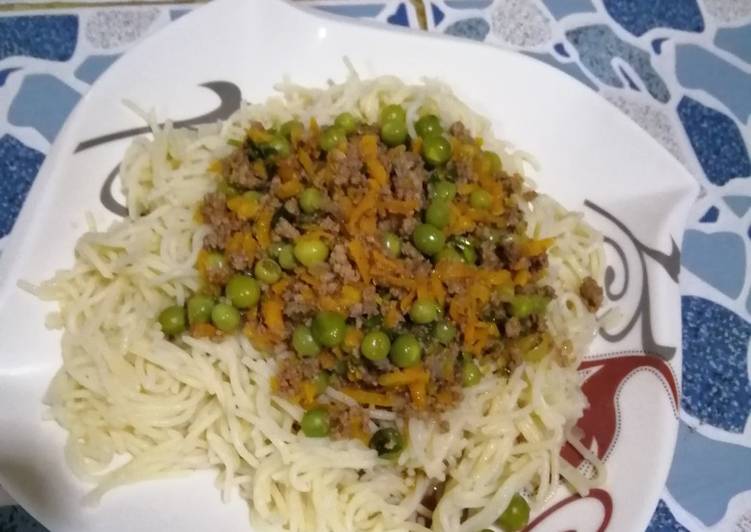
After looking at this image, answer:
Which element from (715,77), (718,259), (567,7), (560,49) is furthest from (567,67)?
(718,259)

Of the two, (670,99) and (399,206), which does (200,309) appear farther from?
(670,99)

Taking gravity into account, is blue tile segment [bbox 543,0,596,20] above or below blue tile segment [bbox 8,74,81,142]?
below

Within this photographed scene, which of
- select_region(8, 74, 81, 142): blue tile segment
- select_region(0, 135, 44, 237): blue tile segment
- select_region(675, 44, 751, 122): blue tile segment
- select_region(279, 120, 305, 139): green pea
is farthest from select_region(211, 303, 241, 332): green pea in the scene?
select_region(675, 44, 751, 122): blue tile segment

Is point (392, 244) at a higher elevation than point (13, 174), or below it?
below

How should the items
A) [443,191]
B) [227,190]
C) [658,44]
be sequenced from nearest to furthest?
[443,191]
[227,190]
[658,44]

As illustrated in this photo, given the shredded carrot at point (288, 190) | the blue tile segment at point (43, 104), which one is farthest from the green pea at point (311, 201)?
the blue tile segment at point (43, 104)

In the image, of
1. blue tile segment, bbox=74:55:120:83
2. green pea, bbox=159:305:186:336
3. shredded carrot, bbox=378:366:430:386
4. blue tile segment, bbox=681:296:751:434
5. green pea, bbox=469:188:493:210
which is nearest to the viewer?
shredded carrot, bbox=378:366:430:386

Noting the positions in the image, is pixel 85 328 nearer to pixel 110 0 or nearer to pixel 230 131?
pixel 230 131

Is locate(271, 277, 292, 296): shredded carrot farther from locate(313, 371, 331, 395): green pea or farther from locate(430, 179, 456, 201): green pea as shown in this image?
locate(430, 179, 456, 201): green pea
